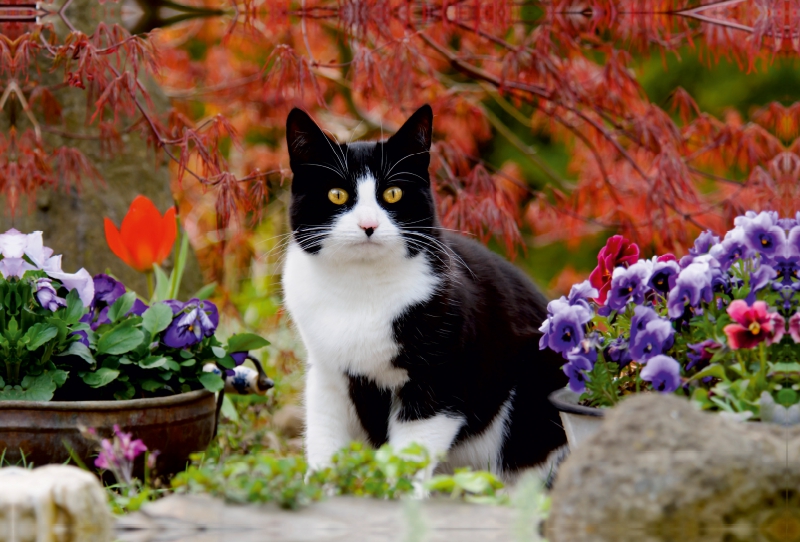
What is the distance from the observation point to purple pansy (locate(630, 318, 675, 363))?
1.83 m

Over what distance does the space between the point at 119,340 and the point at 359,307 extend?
0.78 metres

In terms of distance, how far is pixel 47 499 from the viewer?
140 cm

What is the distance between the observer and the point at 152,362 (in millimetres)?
2451

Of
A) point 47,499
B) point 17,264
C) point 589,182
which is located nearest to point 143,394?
point 17,264

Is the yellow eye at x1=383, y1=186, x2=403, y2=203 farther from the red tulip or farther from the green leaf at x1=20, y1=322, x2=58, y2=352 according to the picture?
the green leaf at x1=20, y1=322, x2=58, y2=352

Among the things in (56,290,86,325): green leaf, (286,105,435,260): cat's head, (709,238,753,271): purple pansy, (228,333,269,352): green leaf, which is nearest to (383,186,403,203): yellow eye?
(286,105,435,260): cat's head

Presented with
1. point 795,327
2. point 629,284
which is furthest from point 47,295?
point 795,327

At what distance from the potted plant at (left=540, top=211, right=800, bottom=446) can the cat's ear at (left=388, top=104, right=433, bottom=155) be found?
0.68 metres

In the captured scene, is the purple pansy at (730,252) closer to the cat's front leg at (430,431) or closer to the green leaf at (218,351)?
the cat's front leg at (430,431)

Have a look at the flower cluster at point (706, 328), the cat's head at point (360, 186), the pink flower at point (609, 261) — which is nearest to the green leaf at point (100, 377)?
the cat's head at point (360, 186)

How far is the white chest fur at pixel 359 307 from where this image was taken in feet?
7.38

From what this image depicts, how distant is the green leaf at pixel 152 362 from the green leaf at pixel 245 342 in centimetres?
27

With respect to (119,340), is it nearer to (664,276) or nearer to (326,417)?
(326,417)

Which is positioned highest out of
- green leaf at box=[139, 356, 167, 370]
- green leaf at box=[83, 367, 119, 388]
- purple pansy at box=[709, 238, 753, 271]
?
purple pansy at box=[709, 238, 753, 271]
